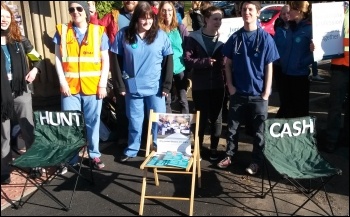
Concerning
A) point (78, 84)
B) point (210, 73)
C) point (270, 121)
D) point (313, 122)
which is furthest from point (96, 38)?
point (313, 122)

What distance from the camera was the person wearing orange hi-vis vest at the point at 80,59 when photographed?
14.4 feet

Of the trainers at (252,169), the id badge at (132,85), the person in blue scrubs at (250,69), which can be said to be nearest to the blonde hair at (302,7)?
the person in blue scrubs at (250,69)

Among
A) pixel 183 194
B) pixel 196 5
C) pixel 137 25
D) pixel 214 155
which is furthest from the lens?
pixel 196 5

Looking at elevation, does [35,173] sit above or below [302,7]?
below

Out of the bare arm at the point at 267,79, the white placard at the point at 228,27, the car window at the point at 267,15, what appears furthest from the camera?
the car window at the point at 267,15

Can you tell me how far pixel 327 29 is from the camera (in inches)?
184

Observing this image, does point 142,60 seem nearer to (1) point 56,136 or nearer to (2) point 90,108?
(2) point 90,108

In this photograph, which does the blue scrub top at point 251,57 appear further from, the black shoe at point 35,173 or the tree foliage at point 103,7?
the tree foliage at point 103,7

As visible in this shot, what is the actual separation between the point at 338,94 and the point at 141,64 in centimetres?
238

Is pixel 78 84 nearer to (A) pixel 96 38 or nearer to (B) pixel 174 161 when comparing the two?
(A) pixel 96 38

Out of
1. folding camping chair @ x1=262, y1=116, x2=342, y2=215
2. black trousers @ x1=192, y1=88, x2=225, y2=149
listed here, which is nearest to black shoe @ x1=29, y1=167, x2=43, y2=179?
black trousers @ x1=192, y1=88, x2=225, y2=149

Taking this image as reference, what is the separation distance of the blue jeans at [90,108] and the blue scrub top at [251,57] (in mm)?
1601

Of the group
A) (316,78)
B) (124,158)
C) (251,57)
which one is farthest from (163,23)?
(316,78)

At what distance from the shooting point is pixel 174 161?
393 centimetres
